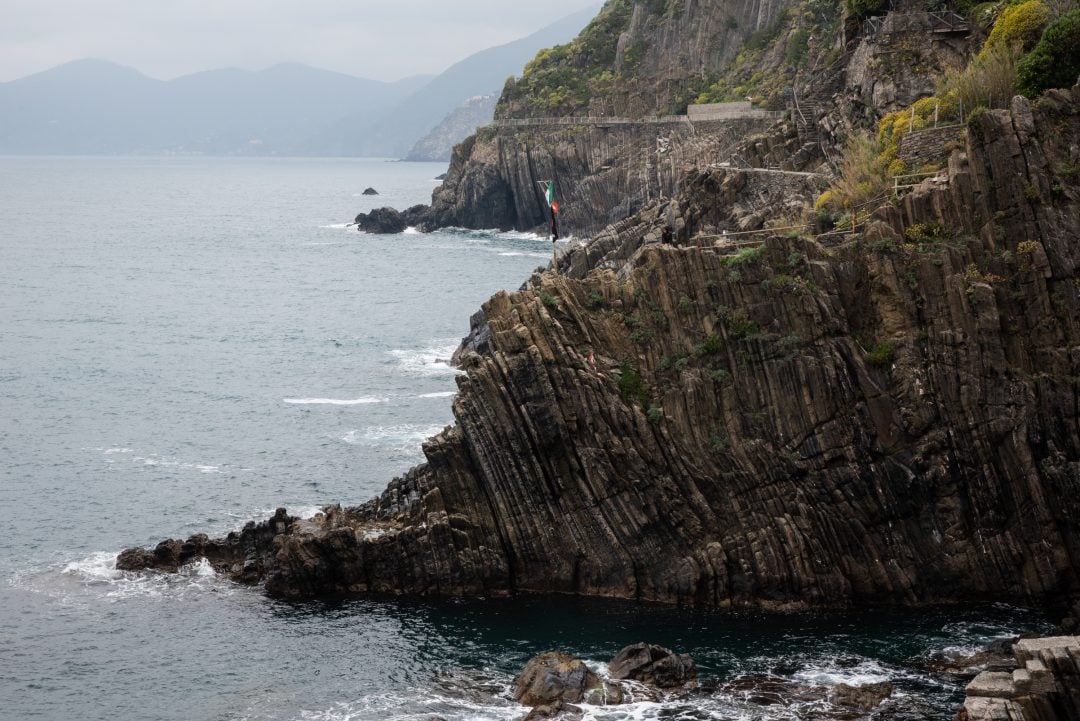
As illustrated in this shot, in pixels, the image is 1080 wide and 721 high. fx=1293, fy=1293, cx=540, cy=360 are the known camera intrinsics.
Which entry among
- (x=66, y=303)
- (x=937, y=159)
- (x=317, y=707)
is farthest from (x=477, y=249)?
(x=317, y=707)

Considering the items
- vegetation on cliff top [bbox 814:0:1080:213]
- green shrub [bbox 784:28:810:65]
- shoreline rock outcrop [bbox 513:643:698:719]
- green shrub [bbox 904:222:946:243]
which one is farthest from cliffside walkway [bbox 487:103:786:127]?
shoreline rock outcrop [bbox 513:643:698:719]

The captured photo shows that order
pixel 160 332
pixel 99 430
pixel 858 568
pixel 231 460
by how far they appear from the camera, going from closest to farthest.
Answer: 1. pixel 858 568
2. pixel 231 460
3. pixel 99 430
4. pixel 160 332

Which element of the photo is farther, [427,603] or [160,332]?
[160,332]

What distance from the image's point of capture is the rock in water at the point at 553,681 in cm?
4406

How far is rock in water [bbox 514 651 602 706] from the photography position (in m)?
44.1

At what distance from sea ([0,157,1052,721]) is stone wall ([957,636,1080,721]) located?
136 inches

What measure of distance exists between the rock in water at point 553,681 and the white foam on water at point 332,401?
44725mm

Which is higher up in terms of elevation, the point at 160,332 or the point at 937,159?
the point at 937,159

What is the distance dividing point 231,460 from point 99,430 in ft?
37.7

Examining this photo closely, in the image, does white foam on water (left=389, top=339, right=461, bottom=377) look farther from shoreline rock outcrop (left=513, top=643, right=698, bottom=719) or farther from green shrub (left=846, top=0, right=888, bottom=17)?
shoreline rock outcrop (left=513, top=643, right=698, bottom=719)

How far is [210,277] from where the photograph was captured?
157875 millimetres

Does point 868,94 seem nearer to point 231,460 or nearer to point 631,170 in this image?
point 231,460

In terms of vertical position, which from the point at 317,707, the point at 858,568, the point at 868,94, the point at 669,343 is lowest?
the point at 317,707

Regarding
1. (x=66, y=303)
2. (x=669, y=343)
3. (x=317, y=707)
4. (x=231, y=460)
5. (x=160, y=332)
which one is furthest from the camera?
(x=66, y=303)
